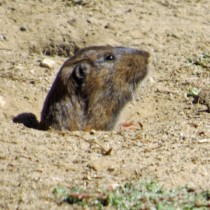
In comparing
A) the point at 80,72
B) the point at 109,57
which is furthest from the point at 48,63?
the point at 80,72

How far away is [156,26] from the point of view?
30.1 ft

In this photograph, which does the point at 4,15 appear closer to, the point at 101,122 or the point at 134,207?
the point at 101,122

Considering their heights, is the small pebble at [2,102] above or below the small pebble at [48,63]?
below

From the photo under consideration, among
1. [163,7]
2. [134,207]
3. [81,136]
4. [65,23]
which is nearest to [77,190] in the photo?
[134,207]

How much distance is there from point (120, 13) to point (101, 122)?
2495 millimetres

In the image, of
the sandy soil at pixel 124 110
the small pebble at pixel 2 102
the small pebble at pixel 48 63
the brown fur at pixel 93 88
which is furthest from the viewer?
the small pebble at pixel 48 63

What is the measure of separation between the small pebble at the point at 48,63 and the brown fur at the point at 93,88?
1.00 meters

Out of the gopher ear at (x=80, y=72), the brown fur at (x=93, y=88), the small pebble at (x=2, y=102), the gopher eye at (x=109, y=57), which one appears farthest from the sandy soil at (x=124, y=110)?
the gopher ear at (x=80, y=72)

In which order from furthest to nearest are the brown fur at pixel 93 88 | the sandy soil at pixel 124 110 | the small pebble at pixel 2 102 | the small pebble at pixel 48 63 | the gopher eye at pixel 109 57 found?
the small pebble at pixel 48 63 → the small pebble at pixel 2 102 → the gopher eye at pixel 109 57 → the brown fur at pixel 93 88 → the sandy soil at pixel 124 110

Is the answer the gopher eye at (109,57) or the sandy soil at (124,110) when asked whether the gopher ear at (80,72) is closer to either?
the gopher eye at (109,57)

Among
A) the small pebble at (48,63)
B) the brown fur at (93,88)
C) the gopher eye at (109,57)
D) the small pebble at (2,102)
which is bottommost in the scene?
the small pebble at (2,102)

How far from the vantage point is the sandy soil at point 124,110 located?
5.38 meters

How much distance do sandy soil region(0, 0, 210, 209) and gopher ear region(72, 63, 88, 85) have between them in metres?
0.55

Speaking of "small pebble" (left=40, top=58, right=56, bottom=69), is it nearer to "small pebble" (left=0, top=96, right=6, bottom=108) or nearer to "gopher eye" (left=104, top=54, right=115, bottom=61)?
"small pebble" (left=0, top=96, right=6, bottom=108)
